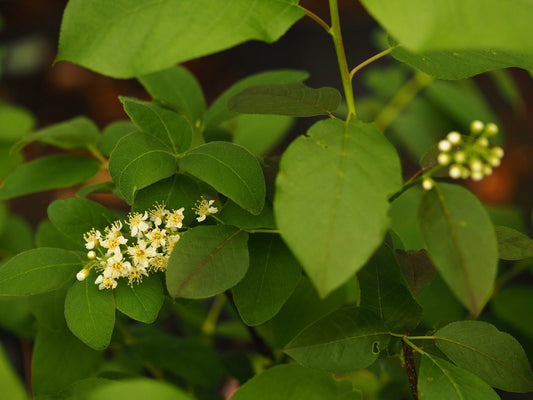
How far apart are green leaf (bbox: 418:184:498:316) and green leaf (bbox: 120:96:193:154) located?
0.30 metres

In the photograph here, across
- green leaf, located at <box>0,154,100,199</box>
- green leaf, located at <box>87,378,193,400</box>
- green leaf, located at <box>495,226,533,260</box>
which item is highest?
green leaf, located at <box>87,378,193,400</box>

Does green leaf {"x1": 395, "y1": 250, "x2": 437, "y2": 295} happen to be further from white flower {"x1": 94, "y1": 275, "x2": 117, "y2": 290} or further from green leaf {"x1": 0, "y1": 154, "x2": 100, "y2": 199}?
green leaf {"x1": 0, "y1": 154, "x2": 100, "y2": 199}

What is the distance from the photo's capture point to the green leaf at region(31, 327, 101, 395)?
0.76m

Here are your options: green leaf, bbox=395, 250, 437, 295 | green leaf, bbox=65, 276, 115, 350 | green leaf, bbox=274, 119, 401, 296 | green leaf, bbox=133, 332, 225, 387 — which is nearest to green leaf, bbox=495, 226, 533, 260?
green leaf, bbox=395, 250, 437, 295

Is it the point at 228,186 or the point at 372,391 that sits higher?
the point at 228,186

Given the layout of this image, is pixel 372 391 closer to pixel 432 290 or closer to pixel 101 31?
pixel 432 290

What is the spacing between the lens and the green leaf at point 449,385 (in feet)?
1.82

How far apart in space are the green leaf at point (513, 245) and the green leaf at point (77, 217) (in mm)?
431

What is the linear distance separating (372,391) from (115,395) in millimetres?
869

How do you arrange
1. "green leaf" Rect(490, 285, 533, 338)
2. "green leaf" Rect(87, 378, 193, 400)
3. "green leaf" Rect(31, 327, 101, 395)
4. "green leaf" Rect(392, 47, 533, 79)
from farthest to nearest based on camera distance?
"green leaf" Rect(490, 285, 533, 338)
"green leaf" Rect(31, 327, 101, 395)
"green leaf" Rect(392, 47, 533, 79)
"green leaf" Rect(87, 378, 193, 400)

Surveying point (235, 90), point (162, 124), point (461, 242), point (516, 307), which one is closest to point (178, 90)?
point (235, 90)

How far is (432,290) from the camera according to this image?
39.6 inches

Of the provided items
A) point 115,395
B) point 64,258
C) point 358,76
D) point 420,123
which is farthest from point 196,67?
point 115,395

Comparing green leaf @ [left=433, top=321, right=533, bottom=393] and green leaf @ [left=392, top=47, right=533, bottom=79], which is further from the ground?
green leaf @ [left=392, top=47, right=533, bottom=79]
